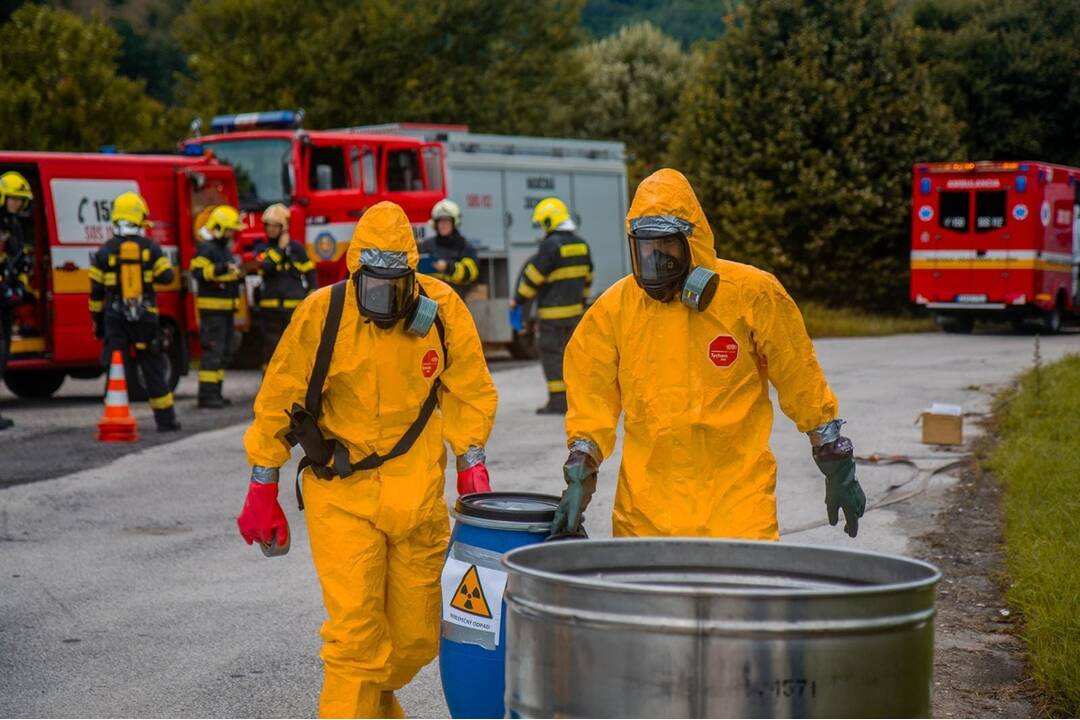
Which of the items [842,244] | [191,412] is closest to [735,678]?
[191,412]

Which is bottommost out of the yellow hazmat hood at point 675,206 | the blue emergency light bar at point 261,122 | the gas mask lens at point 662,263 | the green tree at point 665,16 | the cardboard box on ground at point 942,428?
the cardboard box on ground at point 942,428

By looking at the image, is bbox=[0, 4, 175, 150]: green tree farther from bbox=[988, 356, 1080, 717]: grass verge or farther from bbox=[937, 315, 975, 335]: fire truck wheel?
bbox=[988, 356, 1080, 717]: grass verge

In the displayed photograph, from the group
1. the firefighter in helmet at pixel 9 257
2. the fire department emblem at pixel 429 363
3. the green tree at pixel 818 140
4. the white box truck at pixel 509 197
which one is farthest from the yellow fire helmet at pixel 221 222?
the green tree at pixel 818 140

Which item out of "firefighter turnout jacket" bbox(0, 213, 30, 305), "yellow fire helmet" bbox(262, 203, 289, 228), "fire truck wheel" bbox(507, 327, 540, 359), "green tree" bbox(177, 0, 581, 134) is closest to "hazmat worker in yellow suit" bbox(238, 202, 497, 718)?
"firefighter turnout jacket" bbox(0, 213, 30, 305)

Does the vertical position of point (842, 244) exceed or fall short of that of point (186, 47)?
it falls short

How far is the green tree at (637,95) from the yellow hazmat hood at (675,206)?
126ft

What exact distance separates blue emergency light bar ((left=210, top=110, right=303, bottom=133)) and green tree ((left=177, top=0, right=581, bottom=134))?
554 inches

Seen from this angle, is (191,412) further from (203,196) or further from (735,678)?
(735,678)

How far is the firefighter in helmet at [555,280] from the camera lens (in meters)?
13.4

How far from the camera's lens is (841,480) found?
4.70 meters

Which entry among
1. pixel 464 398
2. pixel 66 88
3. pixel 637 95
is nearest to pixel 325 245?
pixel 66 88

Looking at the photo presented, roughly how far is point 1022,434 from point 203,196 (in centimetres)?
928

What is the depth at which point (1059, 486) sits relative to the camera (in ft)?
29.0

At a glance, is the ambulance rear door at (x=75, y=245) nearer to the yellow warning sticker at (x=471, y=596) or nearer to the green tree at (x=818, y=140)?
the yellow warning sticker at (x=471, y=596)
